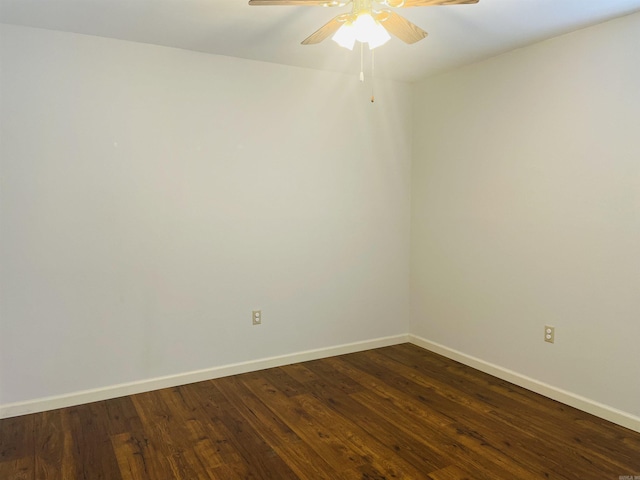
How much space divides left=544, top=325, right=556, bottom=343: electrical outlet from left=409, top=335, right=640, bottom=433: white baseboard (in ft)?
1.02

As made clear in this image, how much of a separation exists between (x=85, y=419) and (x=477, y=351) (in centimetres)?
279

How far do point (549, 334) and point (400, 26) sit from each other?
87.7 inches

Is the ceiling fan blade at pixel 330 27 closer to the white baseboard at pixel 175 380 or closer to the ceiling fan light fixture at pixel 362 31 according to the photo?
the ceiling fan light fixture at pixel 362 31

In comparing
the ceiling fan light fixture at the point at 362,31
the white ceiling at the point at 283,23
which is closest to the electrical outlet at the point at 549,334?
the white ceiling at the point at 283,23

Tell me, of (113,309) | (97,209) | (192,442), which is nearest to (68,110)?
(97,209)

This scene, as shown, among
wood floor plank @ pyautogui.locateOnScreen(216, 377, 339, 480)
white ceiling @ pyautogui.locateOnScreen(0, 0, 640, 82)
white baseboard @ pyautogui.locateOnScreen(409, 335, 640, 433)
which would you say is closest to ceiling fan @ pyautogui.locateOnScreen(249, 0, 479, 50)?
white ceiling @ pyautogui.locateOnScreen(0, 0, 640, 82)

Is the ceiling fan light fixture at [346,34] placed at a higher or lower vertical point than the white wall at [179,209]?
higher

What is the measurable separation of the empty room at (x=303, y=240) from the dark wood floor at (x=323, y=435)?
17 mm

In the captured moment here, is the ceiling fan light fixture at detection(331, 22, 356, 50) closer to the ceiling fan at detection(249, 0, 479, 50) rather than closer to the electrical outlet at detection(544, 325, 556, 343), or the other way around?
the ceiling fan at detection(249, 0, 479, 50)

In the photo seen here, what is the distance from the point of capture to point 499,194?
11.1ft

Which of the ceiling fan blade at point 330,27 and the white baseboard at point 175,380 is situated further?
the white baseboard at point 175,380

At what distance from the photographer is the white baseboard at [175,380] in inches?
112

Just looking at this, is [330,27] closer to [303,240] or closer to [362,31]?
[362,31]

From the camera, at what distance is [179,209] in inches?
127
